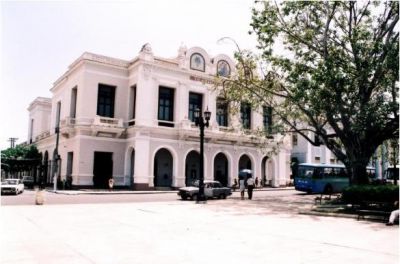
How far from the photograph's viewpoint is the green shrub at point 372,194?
12.9 metres

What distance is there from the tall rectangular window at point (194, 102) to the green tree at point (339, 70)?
51.1ft

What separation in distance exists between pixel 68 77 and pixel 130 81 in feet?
23.5

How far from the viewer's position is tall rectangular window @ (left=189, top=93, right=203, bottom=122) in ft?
124

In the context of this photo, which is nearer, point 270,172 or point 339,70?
point 339,70

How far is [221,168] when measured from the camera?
4181cm

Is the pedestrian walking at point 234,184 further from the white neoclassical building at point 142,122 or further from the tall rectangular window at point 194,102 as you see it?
the tall rectangular window at point 194,102

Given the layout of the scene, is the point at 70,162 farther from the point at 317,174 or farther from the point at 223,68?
the point at 317,174

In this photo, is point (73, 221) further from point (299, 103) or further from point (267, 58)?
point (267, 58)

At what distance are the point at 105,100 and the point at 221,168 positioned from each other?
1428 centimetres

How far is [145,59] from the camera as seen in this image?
3394 cm

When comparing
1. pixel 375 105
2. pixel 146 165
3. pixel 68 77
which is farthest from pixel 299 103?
pixel 68 77

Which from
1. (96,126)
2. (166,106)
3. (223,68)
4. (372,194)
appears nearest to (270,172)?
(223,68)

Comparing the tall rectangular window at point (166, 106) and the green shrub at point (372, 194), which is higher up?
the tall rectangular window at point (166, 106)

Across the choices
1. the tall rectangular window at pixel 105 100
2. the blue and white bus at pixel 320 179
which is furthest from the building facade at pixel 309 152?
the tall rectangular window at pixel 105 100
